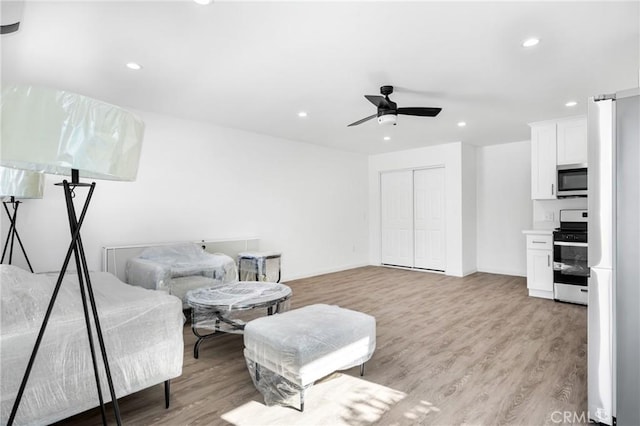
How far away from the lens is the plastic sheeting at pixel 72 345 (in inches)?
60.9

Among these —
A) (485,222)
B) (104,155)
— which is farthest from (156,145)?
(485,222)

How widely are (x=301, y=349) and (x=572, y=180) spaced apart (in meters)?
4.48

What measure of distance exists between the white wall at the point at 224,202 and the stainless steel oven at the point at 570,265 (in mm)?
3590

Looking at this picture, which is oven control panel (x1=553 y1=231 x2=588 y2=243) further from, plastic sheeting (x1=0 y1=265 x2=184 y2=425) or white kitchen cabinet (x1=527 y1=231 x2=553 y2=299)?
plastic sheeting (x1=0 y1=265 x2=184 y2=425)

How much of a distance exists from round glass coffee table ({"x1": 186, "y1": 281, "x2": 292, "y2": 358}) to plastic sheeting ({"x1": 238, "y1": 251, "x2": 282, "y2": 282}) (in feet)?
4.54

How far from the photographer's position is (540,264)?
15.3 feet

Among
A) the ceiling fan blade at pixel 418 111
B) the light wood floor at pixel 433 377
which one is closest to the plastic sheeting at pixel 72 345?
the light wood floor at pixel 433 377

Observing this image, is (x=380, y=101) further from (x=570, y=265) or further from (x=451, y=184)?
(x=451, y=184)

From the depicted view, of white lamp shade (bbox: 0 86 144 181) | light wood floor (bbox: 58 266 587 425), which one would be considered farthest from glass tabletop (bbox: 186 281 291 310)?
white lamp shade (bbox: 0 86 144 181)

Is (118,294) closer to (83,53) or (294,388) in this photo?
(294,388)

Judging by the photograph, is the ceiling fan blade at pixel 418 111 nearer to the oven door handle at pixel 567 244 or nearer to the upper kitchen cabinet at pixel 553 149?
the upper kitchen cabinet at pixel 553 149

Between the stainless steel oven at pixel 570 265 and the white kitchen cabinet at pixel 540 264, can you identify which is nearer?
the stainless steel oven at pixel 570 265

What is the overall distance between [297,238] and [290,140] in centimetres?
172

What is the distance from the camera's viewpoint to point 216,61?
2.81 meters
